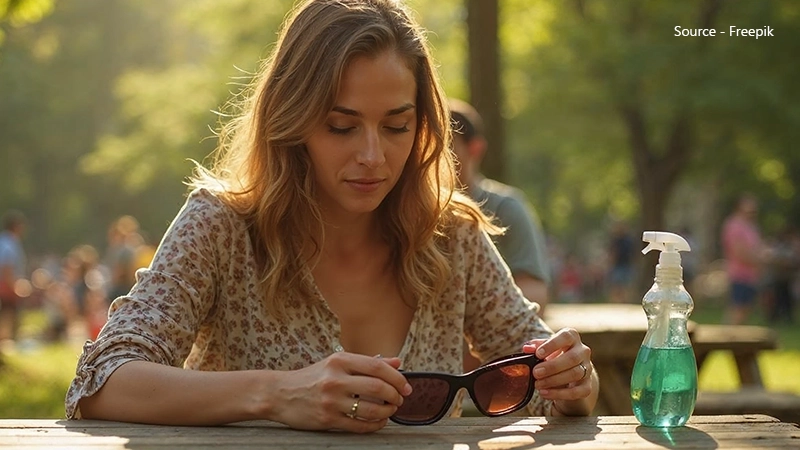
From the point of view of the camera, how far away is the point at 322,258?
9.27 feet

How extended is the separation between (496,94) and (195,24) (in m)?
19.3

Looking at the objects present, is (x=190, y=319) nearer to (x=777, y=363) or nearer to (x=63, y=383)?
(x=63, y=383)

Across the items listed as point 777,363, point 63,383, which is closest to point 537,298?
point 63,383

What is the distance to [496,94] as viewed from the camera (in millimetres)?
8266

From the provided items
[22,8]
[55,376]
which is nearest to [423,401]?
[22,8]

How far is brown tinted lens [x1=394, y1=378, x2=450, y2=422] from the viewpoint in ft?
7.01

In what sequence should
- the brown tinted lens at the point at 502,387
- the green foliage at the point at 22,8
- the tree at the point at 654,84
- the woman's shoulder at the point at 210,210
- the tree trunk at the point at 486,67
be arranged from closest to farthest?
the brown tinted lens at the point at 502,387 < the woman's shoulder at the point at 210,210 < the tree trunk at the point at 486,67 < the green foliage at the point at 22,8 < the tree at the point at 654,84

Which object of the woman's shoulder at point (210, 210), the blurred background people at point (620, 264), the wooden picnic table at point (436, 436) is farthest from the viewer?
the blurred background people at point (620, 264)

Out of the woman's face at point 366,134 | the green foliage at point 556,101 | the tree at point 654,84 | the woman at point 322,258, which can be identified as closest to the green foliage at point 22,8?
the green foliage at point 556,101

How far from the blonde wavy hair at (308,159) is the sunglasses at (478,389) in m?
0.55

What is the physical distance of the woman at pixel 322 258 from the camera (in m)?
2.36

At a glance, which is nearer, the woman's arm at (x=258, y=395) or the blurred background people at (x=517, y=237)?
the woman's arm at (x=258, y=395)

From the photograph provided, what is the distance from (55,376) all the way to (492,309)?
10.1m

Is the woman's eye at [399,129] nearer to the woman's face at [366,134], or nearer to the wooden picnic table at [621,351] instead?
the woman's face at [366,134]
